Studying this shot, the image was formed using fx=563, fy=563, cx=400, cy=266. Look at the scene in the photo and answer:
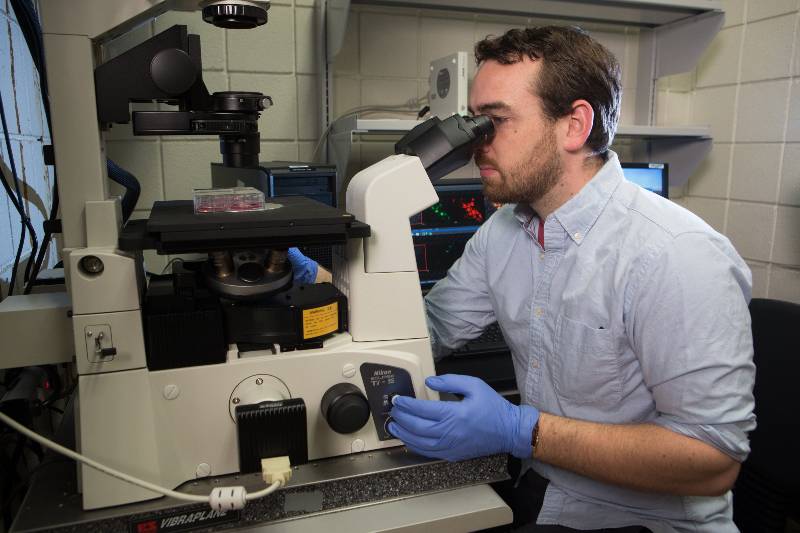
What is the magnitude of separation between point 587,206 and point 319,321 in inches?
21.2

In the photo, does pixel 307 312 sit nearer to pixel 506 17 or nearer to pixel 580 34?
pixel 580 34

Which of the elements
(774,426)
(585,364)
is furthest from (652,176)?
(585,364)

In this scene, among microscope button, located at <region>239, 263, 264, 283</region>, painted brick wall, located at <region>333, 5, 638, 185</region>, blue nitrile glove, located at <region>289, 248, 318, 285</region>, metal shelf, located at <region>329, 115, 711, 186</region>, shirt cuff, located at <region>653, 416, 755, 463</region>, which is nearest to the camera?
microscope button, located at <region>239, 263, 264, 283</region>

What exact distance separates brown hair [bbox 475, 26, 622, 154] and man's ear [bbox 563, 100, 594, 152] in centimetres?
1

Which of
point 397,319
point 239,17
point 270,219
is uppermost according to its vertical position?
point 239,17

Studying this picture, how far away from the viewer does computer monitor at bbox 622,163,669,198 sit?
6.01 feet

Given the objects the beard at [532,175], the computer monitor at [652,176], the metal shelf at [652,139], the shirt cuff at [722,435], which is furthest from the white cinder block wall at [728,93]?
the shirt cuff at [722,435]

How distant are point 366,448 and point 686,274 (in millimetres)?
538

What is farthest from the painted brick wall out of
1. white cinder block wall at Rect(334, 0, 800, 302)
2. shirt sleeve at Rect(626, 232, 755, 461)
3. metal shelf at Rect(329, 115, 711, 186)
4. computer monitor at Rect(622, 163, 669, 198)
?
shirt sleeve at Rect(626, 232, 755, 461)

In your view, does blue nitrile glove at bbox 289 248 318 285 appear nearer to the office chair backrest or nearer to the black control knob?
the black control knob

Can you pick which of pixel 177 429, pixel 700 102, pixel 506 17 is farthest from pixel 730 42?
pixel 177 429

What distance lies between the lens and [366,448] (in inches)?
29.6

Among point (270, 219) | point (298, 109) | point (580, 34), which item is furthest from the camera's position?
point (298, 109)

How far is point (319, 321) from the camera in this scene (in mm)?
723
